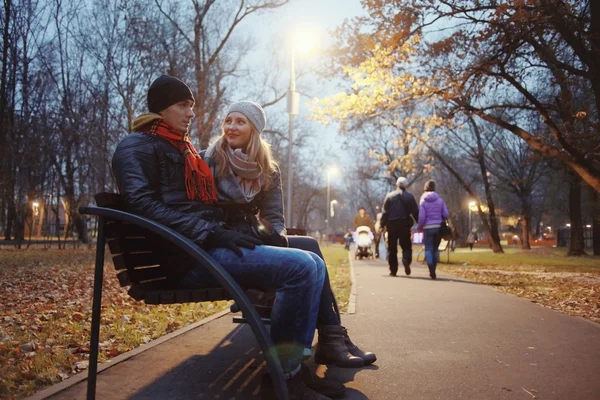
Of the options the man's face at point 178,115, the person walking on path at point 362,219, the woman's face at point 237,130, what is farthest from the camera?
the person walking on path at point 362,219

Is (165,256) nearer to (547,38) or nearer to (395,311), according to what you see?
(395,311)

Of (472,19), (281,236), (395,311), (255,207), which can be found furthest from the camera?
(472,19)

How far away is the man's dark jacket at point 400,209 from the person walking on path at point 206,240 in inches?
349

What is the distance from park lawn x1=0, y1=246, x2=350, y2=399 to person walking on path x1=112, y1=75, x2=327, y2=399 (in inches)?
52.2

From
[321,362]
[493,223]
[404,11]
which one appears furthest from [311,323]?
[493,223]

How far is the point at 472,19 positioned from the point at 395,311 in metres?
7.41

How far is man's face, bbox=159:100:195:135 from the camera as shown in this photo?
304cm

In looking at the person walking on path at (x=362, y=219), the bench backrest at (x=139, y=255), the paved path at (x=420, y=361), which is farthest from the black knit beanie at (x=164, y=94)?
the person walking on path at (x=362, y=219)

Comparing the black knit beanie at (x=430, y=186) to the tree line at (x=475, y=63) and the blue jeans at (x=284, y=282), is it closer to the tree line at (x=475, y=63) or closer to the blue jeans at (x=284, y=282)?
the tree line at (x=475, y=63)

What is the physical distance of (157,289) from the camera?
2.85 m

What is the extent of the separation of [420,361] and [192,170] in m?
2.25

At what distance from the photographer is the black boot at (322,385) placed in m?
2.88

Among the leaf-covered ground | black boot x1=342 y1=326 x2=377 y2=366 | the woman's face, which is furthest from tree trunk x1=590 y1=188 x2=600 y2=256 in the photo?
the woman's face

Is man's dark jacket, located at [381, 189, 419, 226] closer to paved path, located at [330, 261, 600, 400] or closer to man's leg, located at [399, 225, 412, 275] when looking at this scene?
man's leg, located at [399, 225, 412, 275]
